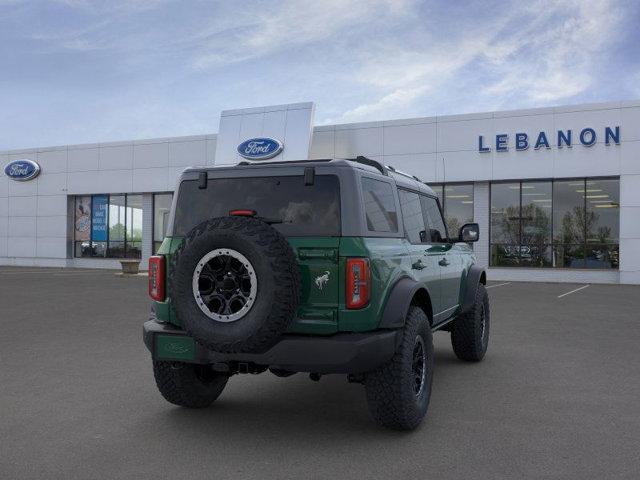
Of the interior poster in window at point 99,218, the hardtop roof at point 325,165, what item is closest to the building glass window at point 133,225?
the interior poster in window at point 99,218

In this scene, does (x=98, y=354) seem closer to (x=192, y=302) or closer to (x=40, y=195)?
(x=192, y=302)

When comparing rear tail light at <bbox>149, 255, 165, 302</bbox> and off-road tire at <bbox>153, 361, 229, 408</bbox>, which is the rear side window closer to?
rear tail light at <bbox>149, 255, 165, 302</bbox>

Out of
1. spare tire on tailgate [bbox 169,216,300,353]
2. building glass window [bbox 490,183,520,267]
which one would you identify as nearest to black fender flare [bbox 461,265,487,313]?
spare tire on tailgate [bbox 169,216,300,353]

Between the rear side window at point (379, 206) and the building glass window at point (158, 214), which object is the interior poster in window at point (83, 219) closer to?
the building glass window at point (158, 214)

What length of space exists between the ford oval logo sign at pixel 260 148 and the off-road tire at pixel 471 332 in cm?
1984

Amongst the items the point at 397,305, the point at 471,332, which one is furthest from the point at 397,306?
the point at 471,332

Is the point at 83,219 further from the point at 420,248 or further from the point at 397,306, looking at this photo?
the point at 397,306

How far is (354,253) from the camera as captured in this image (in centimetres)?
427

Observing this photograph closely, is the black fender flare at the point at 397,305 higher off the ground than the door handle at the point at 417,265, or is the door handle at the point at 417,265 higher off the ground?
the door handle at the point at 417,265

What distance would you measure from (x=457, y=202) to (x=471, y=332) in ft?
61.4

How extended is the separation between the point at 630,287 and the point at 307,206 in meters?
19.6

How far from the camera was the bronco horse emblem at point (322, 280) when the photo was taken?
169 inches

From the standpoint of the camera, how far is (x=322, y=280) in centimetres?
429

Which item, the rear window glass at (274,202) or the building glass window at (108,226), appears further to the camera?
the building glass window at (108,226)
